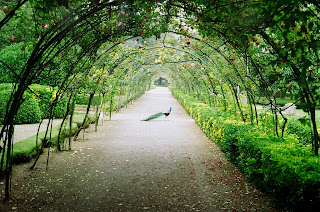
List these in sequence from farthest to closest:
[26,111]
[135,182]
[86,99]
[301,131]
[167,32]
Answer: [86,99] → [26,111] → [301,131] → [167,32] → [135,182]

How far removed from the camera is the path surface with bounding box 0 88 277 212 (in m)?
3.41

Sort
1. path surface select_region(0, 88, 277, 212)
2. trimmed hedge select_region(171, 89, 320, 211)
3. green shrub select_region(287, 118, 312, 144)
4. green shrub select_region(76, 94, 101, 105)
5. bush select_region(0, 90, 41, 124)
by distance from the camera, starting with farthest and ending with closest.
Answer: bush select_region(0, 90, 41, 124)
green shrub select_region(76, 94, 101, 105)
green shrub select_region(287, 118, 312, 144)
path surface select_region(0, 88, 277, 212)
trimmed hedge select_region(171, 89, 320, 211)

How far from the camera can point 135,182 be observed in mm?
4254

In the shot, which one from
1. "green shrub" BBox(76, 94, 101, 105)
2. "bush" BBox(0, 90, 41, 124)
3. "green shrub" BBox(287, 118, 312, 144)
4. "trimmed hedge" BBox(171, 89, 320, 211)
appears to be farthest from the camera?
"bush" BBox(0, 90, 41, 124)

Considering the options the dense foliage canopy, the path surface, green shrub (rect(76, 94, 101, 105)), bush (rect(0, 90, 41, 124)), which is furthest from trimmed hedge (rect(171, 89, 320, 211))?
bush (rect(0, 90, 41, 124))

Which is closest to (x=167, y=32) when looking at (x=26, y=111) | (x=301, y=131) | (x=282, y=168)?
(x=301, y=131)

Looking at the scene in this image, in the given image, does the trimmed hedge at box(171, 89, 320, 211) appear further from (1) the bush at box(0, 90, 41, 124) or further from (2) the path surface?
(1) the bush at box(0, 90, 41, 124)

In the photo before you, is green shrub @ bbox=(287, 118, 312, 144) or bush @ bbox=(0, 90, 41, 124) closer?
green shrub @ bbox=(287, 118, 312, 144)

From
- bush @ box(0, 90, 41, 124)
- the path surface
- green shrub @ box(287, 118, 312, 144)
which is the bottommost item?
the path surface

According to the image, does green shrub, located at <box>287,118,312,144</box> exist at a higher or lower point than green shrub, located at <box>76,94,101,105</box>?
lower

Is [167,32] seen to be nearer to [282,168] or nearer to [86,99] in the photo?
[282,168]

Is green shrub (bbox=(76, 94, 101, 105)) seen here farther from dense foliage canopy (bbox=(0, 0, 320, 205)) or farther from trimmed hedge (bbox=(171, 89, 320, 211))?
trimmed hedge (bbox=(171, 89, 320, 211))

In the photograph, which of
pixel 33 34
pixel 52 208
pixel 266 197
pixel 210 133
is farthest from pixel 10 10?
pixel 210 133

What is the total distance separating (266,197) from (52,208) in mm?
2705
